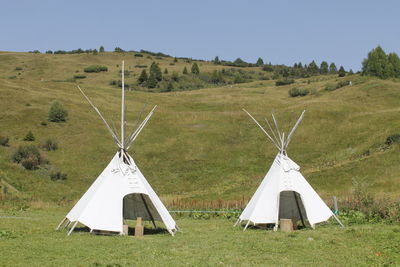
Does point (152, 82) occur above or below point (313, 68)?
below

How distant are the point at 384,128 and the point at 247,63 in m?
110

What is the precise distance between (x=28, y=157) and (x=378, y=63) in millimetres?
60534

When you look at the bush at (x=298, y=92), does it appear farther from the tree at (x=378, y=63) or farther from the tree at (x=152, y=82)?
the tree at (x=152, y=82)

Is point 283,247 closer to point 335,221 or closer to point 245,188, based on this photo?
point 335,221

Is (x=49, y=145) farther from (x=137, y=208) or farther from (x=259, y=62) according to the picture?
(x=259, y=62)

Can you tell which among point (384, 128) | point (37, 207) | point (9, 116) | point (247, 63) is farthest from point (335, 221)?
point (247, 63)

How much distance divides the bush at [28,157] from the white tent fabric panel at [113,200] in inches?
1139

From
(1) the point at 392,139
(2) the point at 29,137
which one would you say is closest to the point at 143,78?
(2) the point at 29,137

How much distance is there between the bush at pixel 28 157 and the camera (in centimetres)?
4500

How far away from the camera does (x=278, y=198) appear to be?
62.0 feet

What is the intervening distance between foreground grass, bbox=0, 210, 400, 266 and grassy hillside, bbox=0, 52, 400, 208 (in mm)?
15900

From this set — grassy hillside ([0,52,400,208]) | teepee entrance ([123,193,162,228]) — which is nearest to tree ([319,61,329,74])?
grassy hillside ([0,52,400,208])

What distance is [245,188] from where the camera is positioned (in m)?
38.0

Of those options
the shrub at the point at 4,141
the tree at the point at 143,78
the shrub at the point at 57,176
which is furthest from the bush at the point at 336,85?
the shrub at the point at 4,141
